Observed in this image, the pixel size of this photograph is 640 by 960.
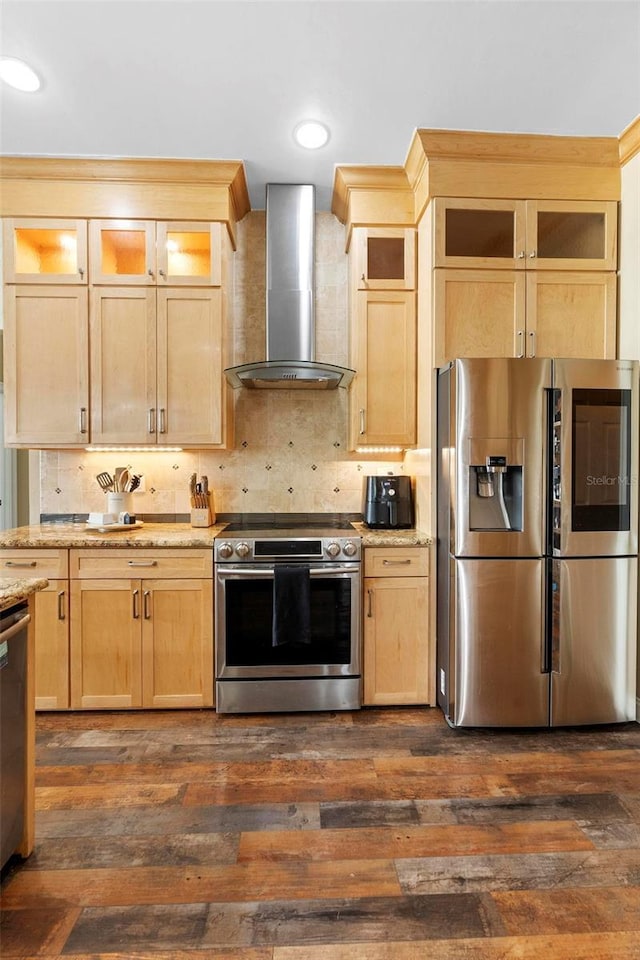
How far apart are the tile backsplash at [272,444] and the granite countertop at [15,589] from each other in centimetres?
166

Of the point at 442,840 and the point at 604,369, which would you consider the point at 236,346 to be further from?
the point at 442,840

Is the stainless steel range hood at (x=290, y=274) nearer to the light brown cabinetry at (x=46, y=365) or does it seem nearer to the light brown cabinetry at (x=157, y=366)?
the light brown cabinetry at (x=157, y=366)

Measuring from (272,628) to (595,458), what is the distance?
182cm

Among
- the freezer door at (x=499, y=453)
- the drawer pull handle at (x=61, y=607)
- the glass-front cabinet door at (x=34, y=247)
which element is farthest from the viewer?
the glass-front cabinet door at (x=34, y=247)

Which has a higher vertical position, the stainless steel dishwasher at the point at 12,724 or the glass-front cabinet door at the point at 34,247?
the glass-front cabinet door at the point at 34,247

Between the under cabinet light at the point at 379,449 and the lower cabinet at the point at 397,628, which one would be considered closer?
the lower cabinet at the point at 397,628

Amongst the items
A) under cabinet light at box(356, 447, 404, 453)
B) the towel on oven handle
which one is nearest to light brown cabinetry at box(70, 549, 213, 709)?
the towel on oven handle

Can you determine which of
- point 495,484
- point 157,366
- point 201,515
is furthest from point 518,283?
point 201,515

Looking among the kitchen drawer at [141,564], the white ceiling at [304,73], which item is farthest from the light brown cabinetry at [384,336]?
the kitchen drawer at [141,564]

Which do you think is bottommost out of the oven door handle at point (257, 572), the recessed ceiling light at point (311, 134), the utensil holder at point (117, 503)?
the oven door handle at point (257, 572)

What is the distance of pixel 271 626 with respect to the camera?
262 centimetres

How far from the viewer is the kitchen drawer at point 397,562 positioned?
2.67 meters

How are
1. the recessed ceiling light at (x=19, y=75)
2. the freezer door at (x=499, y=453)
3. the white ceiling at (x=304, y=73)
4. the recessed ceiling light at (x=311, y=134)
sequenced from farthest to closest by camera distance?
the recessed ceiling light at (x=311, y=134) < the freezer door at (x=499, y=453) < the recessed ceiling light at (x=19, y=75) < the white ceiling at (x=304, y=73)

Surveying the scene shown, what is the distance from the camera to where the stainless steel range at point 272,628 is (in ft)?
8.54
